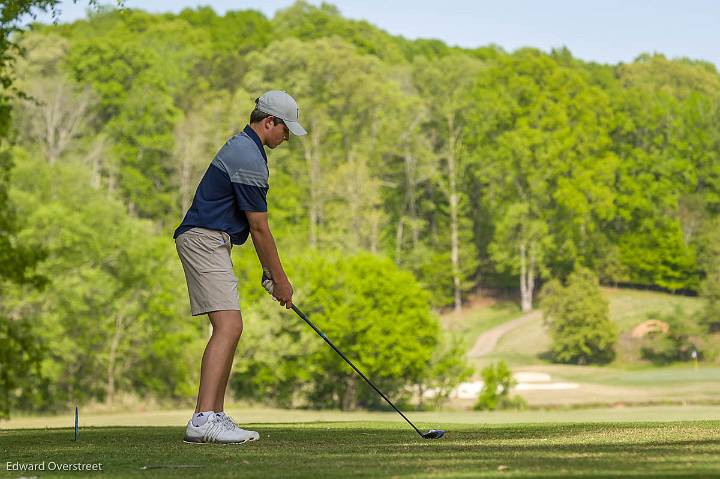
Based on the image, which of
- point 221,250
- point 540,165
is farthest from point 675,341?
point 221,250

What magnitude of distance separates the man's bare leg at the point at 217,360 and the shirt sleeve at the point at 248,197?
2.35 feet

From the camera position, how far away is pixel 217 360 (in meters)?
8.35

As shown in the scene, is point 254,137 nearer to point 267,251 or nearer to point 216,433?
point 267,251

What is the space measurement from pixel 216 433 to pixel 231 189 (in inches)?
63.8

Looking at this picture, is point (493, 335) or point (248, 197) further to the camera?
point (493, 335)

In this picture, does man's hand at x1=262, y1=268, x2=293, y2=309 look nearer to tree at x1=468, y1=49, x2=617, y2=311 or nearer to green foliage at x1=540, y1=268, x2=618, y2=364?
green foliage at x1=540, y1=268, x2=618, y2=364

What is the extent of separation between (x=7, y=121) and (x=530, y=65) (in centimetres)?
6331

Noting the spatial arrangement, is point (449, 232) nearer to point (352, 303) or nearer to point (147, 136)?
point (147, 136)

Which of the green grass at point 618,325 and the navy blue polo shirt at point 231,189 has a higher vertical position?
the navy blue polo shirt at point 231,189

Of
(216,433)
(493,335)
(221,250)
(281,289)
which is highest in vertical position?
(221,250)

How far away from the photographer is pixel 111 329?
169 feet

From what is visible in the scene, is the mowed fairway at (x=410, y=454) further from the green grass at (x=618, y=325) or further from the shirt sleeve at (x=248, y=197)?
the green grass at (x=618, y=325)

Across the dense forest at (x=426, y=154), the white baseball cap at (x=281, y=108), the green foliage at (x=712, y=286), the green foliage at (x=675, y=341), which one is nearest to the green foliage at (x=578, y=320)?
the green foliage at (x=675, y=341)

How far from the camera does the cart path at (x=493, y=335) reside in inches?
2771
